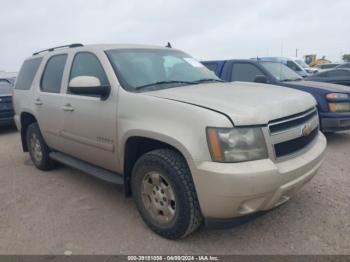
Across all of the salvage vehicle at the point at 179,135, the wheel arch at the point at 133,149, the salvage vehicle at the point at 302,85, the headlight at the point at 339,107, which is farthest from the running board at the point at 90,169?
the headlight at the point at 339,107

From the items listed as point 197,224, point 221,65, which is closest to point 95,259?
point 197,224

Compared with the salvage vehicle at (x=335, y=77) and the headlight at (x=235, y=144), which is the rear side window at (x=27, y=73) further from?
the salvage vehicle at (x=335, y=77)

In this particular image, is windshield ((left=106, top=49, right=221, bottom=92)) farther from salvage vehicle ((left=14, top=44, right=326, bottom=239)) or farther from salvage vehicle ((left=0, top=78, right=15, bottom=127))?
salvage vehicle ((left=0, top=78, right=15, bottom=127))

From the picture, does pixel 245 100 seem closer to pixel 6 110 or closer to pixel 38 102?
pixel 38 102

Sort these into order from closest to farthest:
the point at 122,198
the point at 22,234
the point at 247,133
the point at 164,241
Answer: the point at 247,133 → the point at 164,241 → the point at 22,234 → the point at 122,198

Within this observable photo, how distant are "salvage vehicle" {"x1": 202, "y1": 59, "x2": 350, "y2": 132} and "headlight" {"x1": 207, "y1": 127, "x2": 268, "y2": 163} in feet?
12.1

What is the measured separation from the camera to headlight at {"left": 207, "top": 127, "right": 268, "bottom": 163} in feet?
7.88

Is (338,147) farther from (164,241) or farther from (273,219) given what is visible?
(164,241)

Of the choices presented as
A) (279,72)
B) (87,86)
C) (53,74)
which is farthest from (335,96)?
(53,74)

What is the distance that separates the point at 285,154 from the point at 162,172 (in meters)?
1.04

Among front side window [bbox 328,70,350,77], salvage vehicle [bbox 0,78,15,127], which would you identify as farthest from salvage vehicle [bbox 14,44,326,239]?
front side window [bbox 328,70,350,77]

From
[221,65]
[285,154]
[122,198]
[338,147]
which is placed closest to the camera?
[285,154]

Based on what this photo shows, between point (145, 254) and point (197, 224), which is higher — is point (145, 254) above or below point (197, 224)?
below

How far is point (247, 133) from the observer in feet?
8.00
